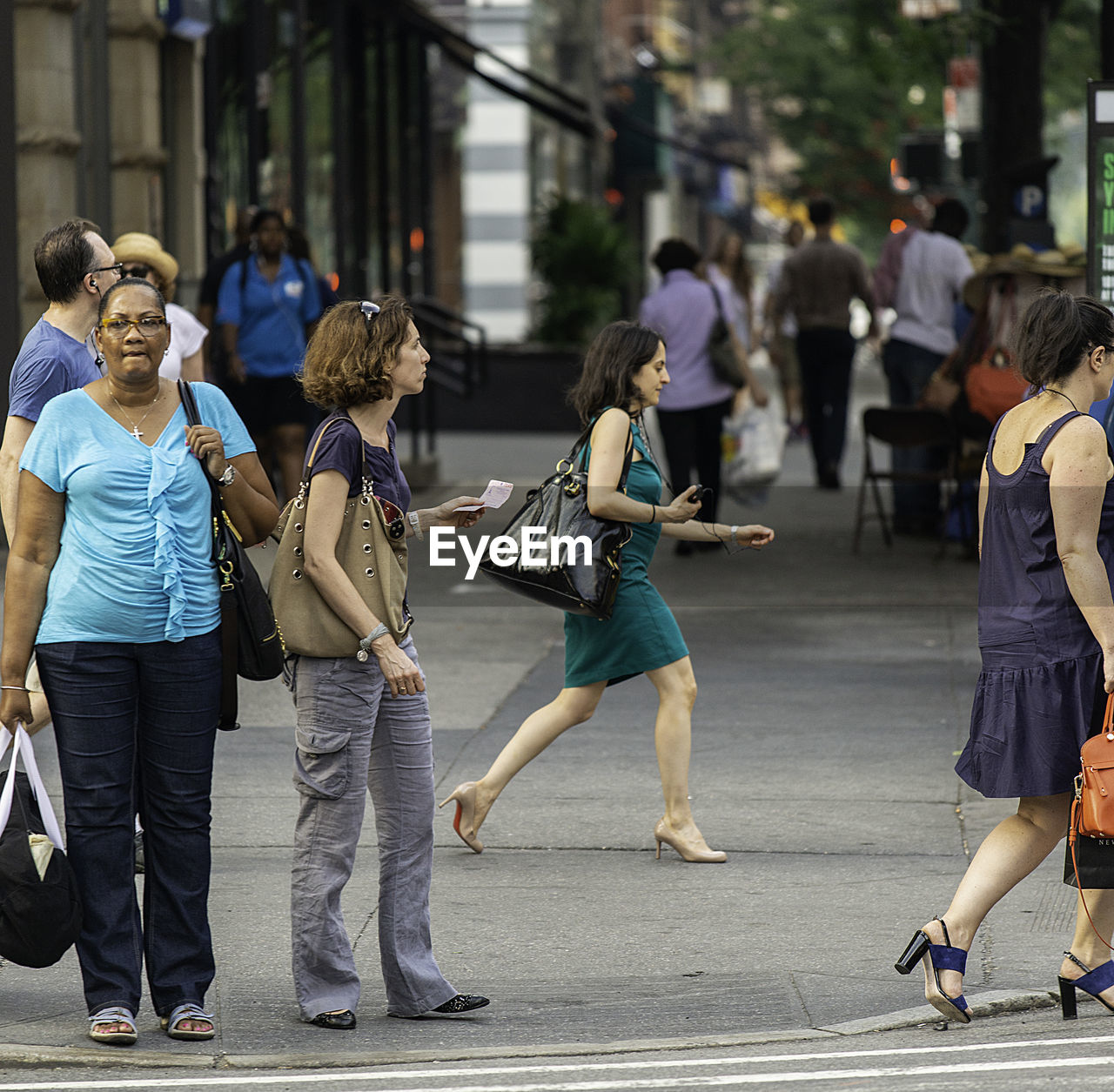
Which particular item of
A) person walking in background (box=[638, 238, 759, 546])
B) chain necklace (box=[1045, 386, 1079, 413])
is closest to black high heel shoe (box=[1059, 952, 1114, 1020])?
chain necklace (box=[1045, 386, 1079, 413])

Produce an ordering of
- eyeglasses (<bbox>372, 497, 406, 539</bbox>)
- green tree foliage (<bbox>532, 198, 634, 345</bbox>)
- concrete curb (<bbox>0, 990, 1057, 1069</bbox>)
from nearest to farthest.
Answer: concrete curb (<bbox>0, 990, 1057, 1069</bbox>), eyeglasses (<bbox>372, 497, 406, 539</bbox>), green tree foliage (<bbox>532, 198, 634, 345</bbox>)

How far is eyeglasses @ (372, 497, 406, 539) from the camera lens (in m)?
5.05

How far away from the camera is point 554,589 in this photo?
6.41 m

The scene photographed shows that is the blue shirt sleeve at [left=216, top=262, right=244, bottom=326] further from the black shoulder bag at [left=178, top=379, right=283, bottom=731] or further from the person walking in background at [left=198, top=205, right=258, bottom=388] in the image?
the black shoulder bag at [left=178, top=379, right=283, bottom=731]

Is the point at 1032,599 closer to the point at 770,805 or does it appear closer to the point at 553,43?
the point at 770,805

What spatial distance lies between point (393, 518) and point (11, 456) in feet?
5.71

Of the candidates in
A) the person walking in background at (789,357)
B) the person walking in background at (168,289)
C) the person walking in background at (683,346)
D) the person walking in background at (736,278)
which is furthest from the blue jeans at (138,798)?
the person walking in background at (789,357)

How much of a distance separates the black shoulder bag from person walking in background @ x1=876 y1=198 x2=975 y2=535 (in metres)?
9.03

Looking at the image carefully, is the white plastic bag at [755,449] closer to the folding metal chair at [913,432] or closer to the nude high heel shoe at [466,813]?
the folding metal chair at [913,432]

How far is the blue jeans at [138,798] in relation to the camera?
4.86 meters

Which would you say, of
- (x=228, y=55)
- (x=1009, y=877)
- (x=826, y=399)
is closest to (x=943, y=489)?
(x=826, y=399)

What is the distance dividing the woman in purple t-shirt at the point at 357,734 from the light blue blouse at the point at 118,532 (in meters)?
0.29

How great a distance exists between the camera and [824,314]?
16328mm

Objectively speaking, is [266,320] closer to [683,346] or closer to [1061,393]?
[683,346]
